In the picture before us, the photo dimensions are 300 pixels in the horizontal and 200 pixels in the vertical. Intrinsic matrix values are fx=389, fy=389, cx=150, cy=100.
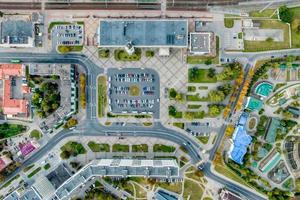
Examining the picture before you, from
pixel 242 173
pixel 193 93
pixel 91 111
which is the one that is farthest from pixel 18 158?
pixel 242 173

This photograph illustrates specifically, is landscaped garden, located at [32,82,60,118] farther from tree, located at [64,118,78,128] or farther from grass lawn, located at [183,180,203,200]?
grass lawn, located at [183,180,203,200]

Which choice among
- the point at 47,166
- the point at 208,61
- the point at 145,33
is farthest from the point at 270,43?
the point at 47,166

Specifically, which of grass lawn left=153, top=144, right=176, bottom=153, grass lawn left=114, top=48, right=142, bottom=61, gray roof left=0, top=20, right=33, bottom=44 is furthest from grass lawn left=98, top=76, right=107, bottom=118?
gray roof left=0, top=20, right=33, bottom=44

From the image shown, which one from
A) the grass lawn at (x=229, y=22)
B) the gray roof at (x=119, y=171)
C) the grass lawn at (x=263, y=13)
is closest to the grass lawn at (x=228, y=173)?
the gray roof at (x=119, y=171)

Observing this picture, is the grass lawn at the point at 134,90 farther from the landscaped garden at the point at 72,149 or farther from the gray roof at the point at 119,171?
the landscaped garden at the point at 72,149

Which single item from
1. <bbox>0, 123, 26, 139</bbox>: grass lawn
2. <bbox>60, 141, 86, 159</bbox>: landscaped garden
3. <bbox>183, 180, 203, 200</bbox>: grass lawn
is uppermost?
<bbox>0, 123, 26, 139</bbox>: grass lawn

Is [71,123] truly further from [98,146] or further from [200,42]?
[200,42]
